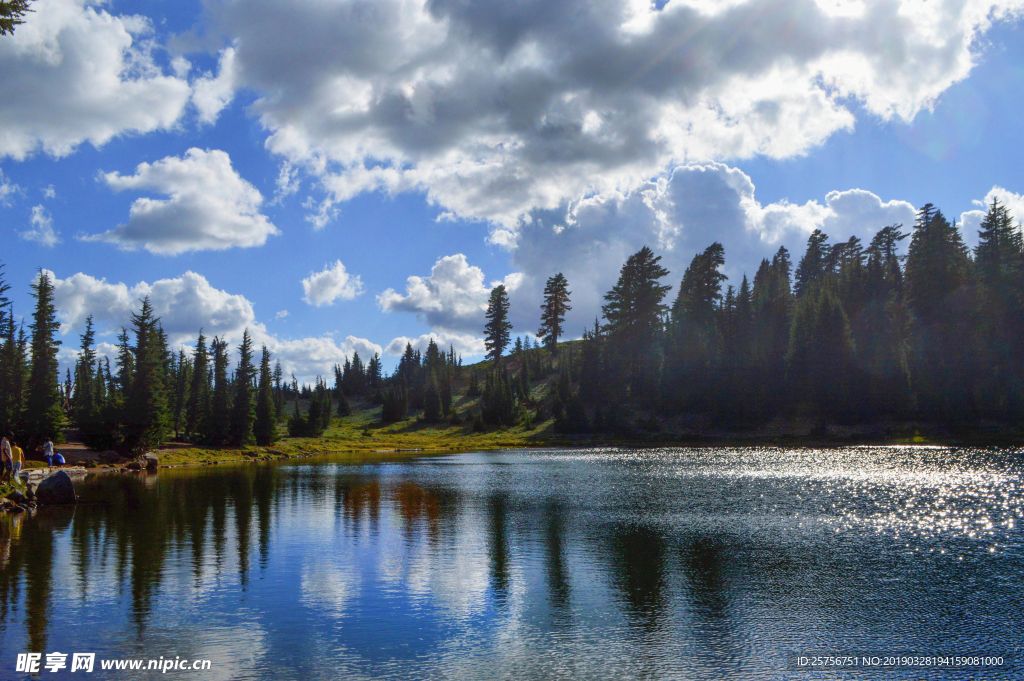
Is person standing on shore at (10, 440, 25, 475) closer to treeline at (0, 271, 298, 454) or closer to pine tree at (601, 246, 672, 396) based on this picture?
treeline at (0, 271, 298, 454)

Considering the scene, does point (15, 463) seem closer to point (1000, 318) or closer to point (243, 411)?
point (243, 411)

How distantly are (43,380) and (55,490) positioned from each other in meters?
52.1

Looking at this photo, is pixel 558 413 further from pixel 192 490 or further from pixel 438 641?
pixel 438 641

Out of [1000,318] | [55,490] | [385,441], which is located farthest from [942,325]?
[55,490]

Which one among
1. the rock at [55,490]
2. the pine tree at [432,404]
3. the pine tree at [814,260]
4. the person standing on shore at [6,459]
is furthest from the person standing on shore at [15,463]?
the pine tree at [814,260]

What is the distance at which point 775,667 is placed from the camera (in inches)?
560

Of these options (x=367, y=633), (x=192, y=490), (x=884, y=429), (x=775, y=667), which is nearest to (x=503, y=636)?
(x=367, y=633)

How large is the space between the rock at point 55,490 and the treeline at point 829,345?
350 feet

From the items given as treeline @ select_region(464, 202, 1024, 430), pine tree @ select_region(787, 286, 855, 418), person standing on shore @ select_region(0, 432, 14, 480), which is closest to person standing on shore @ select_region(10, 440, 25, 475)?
person standing on shore @ select_region(0, 432, 14, 480)

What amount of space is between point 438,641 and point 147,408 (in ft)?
269

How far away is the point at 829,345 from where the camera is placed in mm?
127562

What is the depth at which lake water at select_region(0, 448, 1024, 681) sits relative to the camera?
49.5ft

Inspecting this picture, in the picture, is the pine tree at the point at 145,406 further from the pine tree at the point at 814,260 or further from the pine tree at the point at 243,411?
the pine tree at the point at 814,260

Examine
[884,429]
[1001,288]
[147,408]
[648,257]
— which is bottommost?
[884,429]
